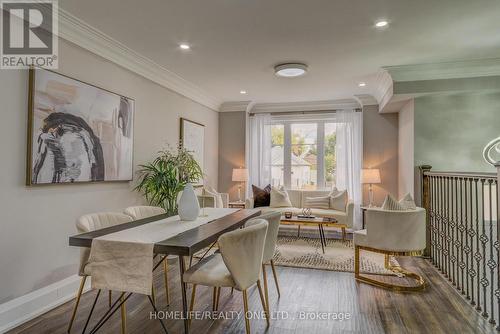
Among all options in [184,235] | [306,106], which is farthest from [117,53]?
[306,106]

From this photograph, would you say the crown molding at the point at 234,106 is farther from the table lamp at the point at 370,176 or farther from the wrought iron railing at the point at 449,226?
the wrought iron railing at the point at 449,226

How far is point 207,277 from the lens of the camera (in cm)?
214

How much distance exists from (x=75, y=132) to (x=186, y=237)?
5.59ft

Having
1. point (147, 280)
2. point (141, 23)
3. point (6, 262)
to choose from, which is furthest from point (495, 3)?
point (6, 262)

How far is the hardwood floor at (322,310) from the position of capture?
2.35 metres

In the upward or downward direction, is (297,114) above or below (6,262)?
above

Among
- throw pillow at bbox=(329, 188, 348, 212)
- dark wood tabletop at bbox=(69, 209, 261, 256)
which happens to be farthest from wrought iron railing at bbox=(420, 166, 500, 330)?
dark wood tabletop at bbox=(69, 209, 261, 256)

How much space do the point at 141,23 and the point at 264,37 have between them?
1220 mm

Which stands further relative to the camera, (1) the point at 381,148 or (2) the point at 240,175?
(2) the point at 240,175

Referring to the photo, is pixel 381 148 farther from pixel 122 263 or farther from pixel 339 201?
pixel 122 263

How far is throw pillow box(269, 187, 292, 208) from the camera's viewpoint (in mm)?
5797

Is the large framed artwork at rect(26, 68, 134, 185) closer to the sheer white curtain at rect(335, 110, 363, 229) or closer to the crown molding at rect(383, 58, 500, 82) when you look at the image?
the crown molding at rect(383, 58, 500, 82)

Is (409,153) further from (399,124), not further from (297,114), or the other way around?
(297,114)

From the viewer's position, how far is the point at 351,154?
595 cm
